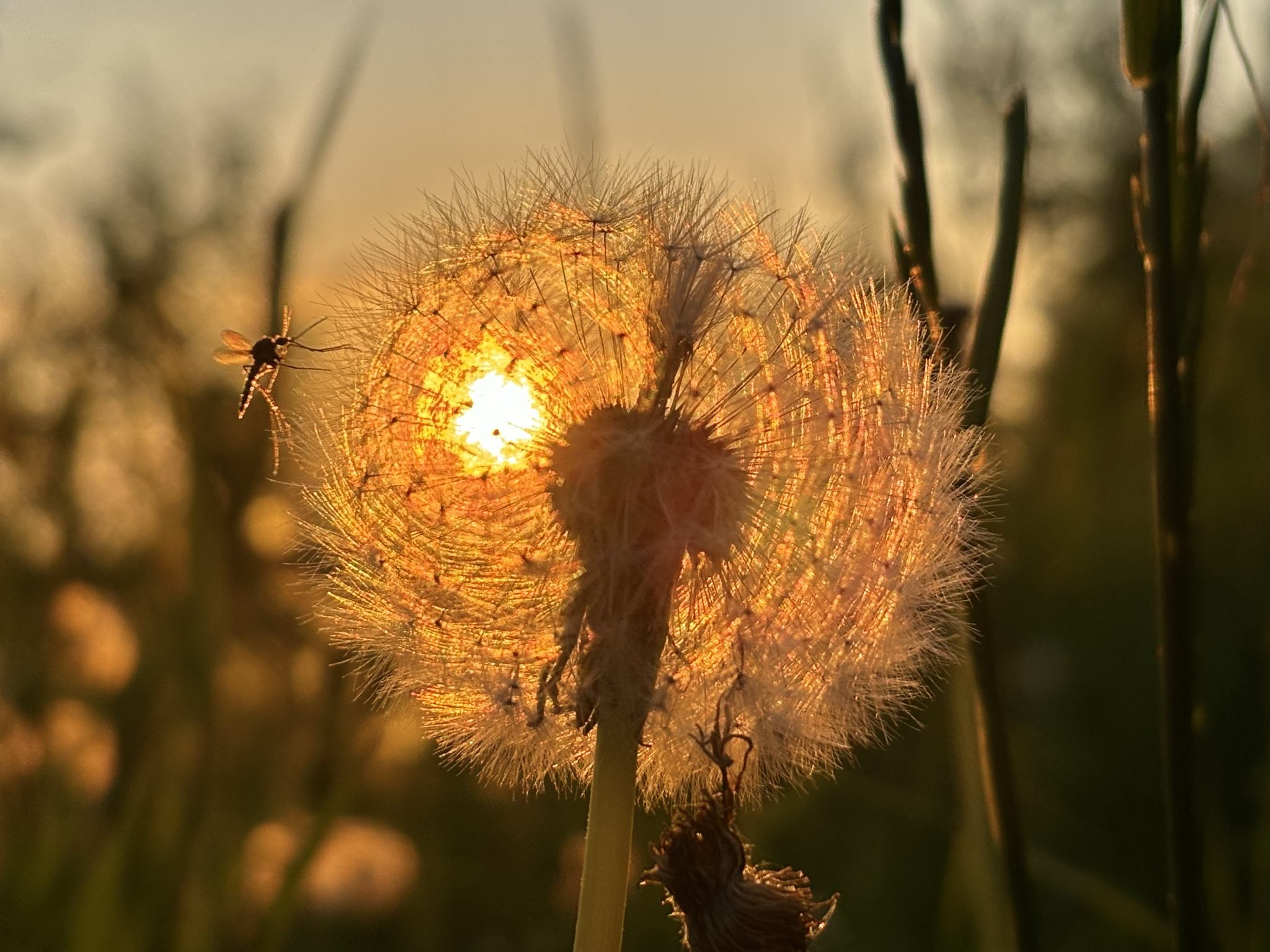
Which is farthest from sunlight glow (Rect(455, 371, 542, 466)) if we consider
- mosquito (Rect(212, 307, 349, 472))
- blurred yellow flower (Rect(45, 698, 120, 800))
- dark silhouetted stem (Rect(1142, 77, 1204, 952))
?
blurred yellow flower (Rect(45, 698, 120, 800))

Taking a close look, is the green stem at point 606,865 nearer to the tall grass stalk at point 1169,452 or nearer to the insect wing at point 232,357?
the tall grass stalk at point 1169,452

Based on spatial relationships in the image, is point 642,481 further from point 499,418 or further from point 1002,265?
point 1002,265

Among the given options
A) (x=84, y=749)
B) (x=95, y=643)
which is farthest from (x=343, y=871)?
(x=95, y=643)

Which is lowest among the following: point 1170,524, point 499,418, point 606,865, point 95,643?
point 606,865

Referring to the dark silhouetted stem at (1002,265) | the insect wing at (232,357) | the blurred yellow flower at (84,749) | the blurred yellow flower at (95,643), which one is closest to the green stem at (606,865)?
the dark silhouetted stem at (1002,265)

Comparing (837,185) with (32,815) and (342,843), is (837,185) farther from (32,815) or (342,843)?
(32,815)
